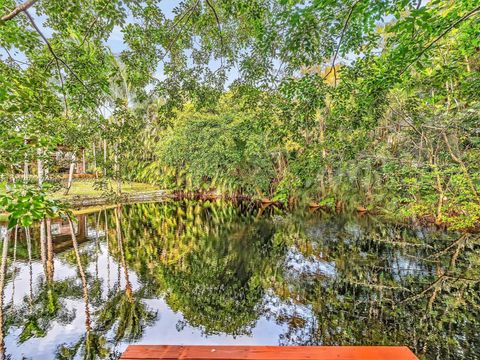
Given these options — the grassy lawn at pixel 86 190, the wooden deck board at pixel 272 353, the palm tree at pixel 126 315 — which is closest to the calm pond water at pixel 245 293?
the palm tree at pixel 126 315

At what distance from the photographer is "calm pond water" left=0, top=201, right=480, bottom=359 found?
16.7ft

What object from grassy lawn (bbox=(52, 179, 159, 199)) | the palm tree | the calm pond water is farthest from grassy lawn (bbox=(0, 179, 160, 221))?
the palm tree

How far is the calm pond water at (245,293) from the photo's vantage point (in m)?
5.08

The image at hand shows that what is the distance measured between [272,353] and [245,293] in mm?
5207

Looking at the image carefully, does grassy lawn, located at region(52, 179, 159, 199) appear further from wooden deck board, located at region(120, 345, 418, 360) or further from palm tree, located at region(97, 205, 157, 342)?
wooden deck board, located at region(120, 345, 418, 360)

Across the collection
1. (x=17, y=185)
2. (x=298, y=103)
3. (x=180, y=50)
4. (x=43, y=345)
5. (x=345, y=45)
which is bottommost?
(x=43, y=345)

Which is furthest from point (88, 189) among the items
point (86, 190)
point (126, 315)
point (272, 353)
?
point (272, 353)

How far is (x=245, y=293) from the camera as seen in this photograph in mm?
6988

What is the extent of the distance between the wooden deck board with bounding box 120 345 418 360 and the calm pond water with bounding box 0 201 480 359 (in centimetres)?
332

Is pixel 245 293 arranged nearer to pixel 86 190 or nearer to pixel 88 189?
pixel 86 190

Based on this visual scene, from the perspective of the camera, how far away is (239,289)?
7.21 meters

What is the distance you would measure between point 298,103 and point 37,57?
163 inches

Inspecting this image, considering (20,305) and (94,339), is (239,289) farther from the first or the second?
(20,305)

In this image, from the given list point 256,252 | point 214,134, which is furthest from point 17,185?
point 214,134
